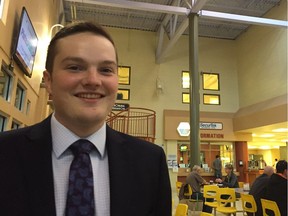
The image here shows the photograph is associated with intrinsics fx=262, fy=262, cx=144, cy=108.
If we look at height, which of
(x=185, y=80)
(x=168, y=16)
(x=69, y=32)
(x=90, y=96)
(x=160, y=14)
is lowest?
(x=90, y=96)

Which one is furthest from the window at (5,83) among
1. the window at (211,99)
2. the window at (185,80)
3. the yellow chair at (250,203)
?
the window at (211,99)

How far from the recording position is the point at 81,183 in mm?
860

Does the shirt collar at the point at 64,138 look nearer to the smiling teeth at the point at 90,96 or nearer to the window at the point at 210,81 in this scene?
the smiling teeth at the point at 90,96

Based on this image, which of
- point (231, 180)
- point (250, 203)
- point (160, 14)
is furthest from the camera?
point (160, 14)

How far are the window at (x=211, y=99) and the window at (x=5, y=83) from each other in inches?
439

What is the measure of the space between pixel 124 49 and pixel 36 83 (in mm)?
8209

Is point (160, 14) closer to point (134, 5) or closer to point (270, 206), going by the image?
point (134, 5)

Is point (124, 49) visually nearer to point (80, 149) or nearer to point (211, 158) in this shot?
point (211, 158)

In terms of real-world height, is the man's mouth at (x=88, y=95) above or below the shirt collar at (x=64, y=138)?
above

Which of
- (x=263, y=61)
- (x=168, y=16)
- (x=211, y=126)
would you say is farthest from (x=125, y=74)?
(x=263, y=61)

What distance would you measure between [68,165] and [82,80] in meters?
0.30

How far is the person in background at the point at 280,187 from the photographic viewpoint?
3.96 meters

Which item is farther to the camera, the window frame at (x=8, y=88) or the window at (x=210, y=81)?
the window at (x=210, y=81)

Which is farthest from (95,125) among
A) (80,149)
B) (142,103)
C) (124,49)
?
(124,49)
